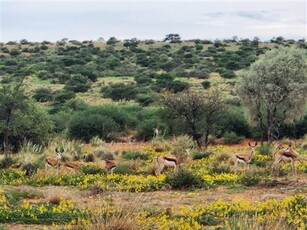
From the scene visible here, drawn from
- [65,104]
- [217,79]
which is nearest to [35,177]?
[65,104]

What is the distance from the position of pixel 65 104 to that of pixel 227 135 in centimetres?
1477

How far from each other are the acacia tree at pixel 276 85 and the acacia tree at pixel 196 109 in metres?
1.55

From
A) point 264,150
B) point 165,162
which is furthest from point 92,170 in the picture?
point 264,150

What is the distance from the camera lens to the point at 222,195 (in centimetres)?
1466

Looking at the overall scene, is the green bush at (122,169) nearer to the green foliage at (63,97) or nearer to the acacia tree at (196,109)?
the acacia tree at (196,109)

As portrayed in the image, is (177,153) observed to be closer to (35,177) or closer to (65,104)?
(35,177)

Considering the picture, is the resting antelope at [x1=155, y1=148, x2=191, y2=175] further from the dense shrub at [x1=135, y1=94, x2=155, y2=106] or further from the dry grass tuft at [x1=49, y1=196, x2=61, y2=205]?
the dense shrub at [x1=135, y1=94, x2=155, y2=106]

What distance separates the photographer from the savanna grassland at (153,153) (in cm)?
1094

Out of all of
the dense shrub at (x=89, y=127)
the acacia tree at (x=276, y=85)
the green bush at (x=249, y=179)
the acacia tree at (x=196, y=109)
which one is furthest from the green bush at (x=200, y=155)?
the dense shrub at (x=89, y=127)

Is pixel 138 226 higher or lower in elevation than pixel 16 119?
higher

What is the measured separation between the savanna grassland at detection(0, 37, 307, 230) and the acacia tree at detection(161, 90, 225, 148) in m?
0.06

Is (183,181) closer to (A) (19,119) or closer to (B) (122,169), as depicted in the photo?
(B) (122,169)

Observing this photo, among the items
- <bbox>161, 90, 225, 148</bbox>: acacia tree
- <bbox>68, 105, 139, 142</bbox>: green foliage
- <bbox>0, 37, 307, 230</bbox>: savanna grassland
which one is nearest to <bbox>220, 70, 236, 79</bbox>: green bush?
<bbox>0, 37, 307, 230</bbox>: savanna grassland

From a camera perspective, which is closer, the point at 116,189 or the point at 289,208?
the point at 289,208
